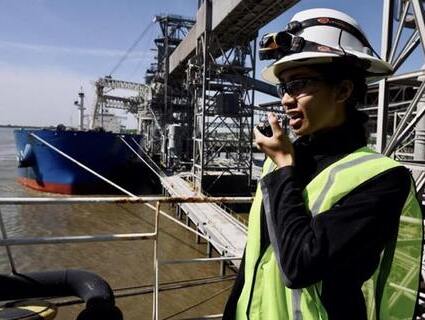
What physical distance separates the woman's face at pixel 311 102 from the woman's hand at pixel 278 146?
10cm

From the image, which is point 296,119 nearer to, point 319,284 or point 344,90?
point 344,90

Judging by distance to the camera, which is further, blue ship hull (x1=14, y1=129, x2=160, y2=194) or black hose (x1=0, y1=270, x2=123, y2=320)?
blue ship hull (x1=14, y1=129, x2=160, y2=194)

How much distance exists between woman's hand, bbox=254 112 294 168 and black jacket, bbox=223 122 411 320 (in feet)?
0.16

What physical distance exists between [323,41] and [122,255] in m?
12.1

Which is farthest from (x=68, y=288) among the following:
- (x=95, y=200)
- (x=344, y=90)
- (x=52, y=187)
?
(x=52, y=187)

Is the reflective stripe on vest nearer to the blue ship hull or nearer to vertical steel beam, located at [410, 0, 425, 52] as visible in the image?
vertical steel beam, located at [410, 0, 425, 52]

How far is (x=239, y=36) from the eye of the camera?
19.0m

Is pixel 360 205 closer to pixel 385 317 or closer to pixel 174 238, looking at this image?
pixel 385 317

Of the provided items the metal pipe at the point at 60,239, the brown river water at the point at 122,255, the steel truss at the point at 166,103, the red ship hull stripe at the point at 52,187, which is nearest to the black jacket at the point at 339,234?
the metal pipe at the point at 60,239

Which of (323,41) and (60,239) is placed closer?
(323,41)

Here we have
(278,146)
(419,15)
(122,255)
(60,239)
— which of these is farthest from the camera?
(122,255)

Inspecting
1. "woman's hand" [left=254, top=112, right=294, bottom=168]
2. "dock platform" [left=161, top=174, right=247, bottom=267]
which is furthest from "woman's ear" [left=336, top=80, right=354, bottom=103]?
"dock platform" [left=161, top=174, right=247, bottom=267]

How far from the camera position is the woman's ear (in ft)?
4.54

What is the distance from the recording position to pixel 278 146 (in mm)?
1363
